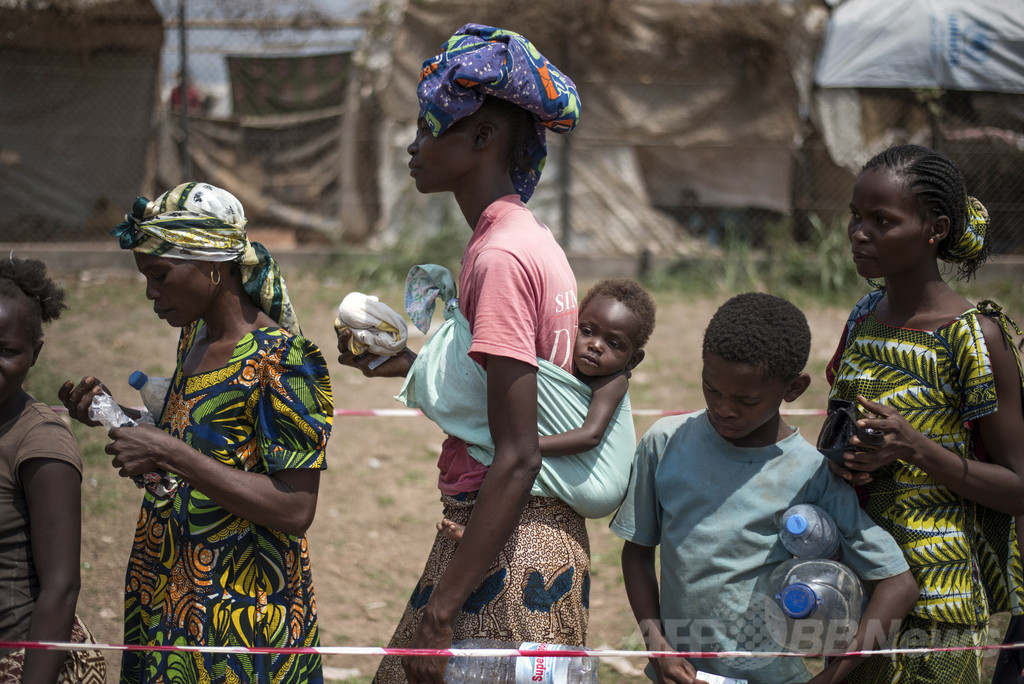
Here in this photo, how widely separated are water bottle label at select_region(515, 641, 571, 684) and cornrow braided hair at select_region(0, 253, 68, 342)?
5.01 feet

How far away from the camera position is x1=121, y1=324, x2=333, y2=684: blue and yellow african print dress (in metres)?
2.29

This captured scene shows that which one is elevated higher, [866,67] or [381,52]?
[866,67]

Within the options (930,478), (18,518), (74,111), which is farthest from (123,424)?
(74,111)

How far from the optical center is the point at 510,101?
2.08 m

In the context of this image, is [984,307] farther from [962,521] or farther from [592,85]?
[592,85]

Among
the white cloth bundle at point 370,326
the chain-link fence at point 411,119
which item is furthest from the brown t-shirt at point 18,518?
the chain-link fence at point 411,119

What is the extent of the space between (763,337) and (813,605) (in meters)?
0.66

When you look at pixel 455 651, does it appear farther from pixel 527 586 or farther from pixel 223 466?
pixel 223 466

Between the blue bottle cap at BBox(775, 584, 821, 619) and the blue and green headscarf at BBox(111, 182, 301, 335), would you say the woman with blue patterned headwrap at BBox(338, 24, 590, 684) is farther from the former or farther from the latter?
the blue and green headscarf at BBox(111, 182, 301, 335)

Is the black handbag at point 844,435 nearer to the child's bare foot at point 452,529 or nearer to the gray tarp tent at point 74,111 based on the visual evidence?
→ the child's bare foot at point 452,529

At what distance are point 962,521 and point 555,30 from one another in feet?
28.9

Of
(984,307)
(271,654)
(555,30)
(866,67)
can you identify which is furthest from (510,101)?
(866,67)

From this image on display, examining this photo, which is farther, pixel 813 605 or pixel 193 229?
pixel 193 229

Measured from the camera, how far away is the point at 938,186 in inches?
89.9
